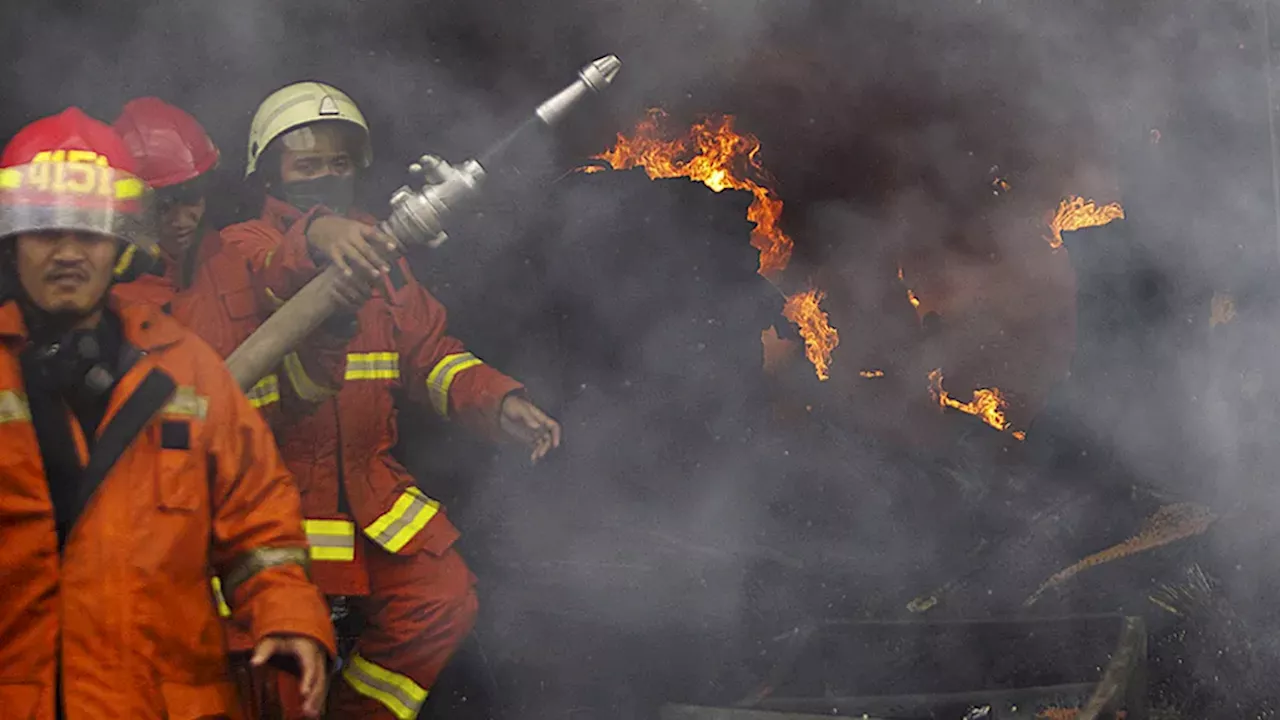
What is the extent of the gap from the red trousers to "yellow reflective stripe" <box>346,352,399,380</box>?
0.58 meters

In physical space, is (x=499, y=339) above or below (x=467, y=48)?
below

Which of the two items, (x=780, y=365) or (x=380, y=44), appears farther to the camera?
(x=780, y=365)

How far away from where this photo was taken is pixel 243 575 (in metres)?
3.47

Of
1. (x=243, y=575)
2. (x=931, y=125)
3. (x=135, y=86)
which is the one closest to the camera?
(x=243, y=575)

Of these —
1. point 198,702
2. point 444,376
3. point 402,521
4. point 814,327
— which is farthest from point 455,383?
point 814,327

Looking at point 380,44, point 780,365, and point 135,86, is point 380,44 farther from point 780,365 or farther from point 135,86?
point 780,365

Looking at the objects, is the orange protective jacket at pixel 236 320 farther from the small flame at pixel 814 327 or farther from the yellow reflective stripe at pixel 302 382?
the small flame at pixel 814 327

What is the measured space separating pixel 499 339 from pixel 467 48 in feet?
4.17

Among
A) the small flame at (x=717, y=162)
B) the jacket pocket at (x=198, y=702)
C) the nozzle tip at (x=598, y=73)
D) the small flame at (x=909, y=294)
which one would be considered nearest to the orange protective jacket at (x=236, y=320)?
the jacket pocket at (x=198, y=702)

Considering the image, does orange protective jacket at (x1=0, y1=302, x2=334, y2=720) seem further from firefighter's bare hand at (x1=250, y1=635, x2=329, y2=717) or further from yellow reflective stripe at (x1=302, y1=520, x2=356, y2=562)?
yellow reflective stripe at (x1=302, y1=520, x2=356, y2=562)

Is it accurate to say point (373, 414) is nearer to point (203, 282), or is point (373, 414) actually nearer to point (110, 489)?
point (203, 282)

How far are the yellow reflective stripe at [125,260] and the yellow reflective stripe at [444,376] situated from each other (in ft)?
4.66

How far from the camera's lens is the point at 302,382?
4.51 m

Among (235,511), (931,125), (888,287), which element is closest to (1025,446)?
(888,287)
